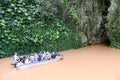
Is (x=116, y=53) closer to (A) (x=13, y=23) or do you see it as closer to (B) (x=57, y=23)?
(B) (x=57, y=23)

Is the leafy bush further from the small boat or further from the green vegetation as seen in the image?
the small boat

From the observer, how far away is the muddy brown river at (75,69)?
5926mm

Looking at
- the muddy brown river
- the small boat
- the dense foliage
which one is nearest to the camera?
the muddy brown river

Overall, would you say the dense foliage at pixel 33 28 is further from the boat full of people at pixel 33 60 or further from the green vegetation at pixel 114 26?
the green vegetation at pixel 114 26

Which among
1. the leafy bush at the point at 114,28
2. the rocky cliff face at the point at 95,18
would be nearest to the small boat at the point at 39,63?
the rocky cliff face at the point at 95,18

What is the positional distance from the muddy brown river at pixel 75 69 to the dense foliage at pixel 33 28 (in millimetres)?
561

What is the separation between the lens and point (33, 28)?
793cm

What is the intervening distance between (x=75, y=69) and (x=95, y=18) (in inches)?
107

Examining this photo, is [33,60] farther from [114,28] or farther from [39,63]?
[114,28]

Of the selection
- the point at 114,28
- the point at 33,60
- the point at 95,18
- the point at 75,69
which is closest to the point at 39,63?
the point at 33,60

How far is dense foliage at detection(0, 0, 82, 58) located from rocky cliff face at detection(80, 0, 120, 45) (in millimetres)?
406

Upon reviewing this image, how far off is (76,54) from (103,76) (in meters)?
1.99

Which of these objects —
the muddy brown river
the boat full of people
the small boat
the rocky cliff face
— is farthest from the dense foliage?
the small boat

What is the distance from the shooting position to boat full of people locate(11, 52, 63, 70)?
21.3ft
